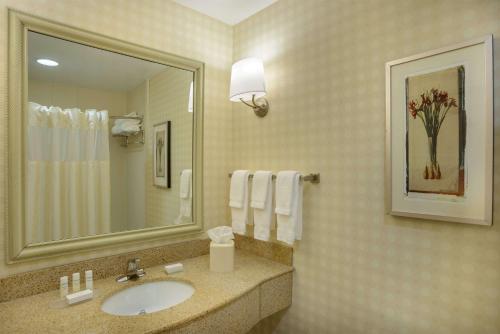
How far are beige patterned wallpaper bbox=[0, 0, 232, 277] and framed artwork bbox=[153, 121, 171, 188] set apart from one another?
0.83ft

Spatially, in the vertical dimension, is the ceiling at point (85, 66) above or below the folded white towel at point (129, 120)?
above

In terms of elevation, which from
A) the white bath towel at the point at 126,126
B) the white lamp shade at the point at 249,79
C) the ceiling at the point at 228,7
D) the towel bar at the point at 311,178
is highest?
the ceiling at the point at 228,7

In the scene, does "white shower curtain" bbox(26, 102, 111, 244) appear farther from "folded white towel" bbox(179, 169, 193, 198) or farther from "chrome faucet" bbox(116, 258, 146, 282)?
"folded white towel" bbox(179, 169, 193, 198)

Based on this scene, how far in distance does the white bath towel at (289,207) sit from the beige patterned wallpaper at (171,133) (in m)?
0.62

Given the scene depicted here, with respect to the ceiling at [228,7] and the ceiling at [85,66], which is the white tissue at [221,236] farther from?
the ceiling at [228,7]

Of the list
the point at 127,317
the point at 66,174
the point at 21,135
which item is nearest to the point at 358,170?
the point at 127,317

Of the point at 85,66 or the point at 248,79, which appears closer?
the point at 85,66

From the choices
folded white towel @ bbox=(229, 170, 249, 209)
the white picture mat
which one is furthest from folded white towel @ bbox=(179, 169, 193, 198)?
folded white towel @ bbox=(229, 170, 249, 209)

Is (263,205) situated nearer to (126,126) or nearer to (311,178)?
(311,178)

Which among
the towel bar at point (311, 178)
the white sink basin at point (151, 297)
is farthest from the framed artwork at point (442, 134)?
the white sink basin at point (151, 297)

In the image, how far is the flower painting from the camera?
3.49 feet

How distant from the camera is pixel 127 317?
3.53 ft

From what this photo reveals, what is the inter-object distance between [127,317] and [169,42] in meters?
1.41

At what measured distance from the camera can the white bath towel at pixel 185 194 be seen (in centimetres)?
176
